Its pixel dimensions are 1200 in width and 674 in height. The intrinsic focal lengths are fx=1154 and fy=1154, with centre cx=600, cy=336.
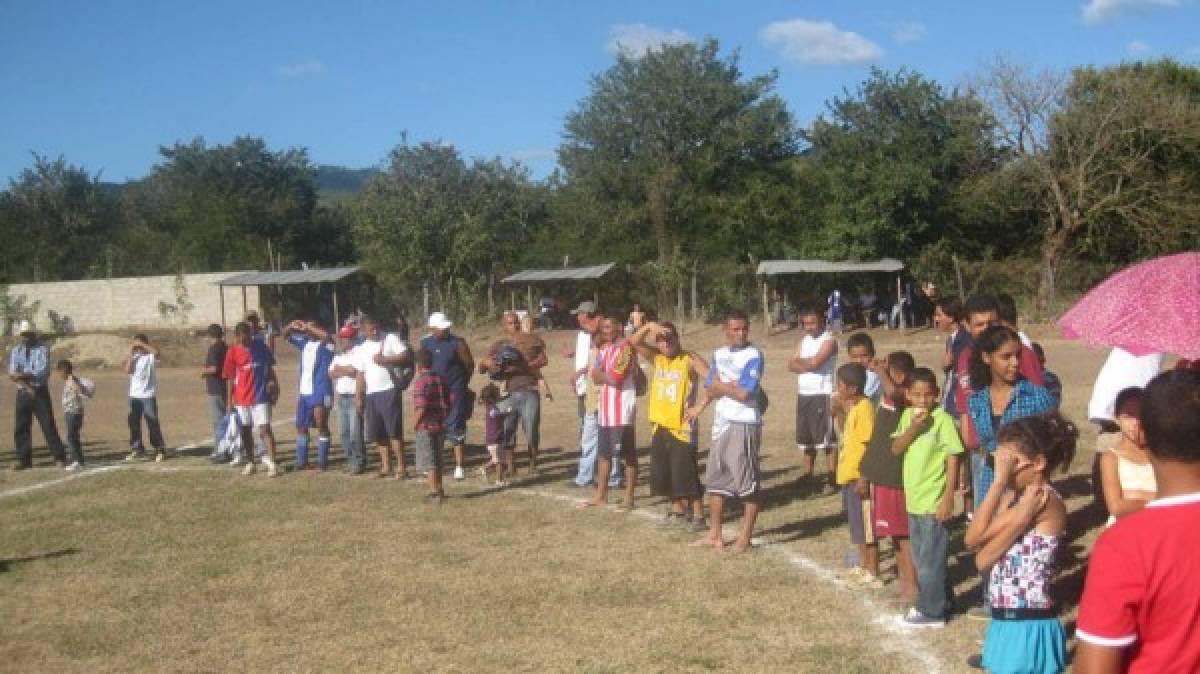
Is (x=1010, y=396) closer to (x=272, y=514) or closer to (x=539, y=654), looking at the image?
(x=539, y=654)

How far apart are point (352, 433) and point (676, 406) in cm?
492

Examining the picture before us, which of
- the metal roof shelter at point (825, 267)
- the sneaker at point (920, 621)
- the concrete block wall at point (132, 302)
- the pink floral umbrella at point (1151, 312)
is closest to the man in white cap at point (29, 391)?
the sneaker at point (920, 621)

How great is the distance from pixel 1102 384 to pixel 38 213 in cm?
6106

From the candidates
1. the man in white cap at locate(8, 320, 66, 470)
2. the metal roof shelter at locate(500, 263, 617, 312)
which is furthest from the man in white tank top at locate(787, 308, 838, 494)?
the metal roof shelter at locate(500, 263, 617, 312)

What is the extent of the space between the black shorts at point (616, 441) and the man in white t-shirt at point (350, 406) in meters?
3.45

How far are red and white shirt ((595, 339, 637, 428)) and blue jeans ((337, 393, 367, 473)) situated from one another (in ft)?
11.6

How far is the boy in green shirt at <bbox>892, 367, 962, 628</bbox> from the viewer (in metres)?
6.38

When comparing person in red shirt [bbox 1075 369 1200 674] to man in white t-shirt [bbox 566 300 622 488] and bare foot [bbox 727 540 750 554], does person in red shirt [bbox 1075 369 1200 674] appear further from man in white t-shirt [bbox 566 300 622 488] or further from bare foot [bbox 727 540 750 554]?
man in white t-shirt [bbox 566 300 622 488]

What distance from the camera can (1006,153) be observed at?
36.1m

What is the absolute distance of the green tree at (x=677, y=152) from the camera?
40.6 meters

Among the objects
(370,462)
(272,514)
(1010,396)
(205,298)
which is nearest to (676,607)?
(1010,396)

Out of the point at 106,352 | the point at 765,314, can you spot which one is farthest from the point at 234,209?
the point at 765,314

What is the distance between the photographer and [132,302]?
143ft

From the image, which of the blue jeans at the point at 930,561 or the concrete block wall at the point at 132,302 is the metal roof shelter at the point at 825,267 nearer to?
the concrete block wall at the point at 132,302
